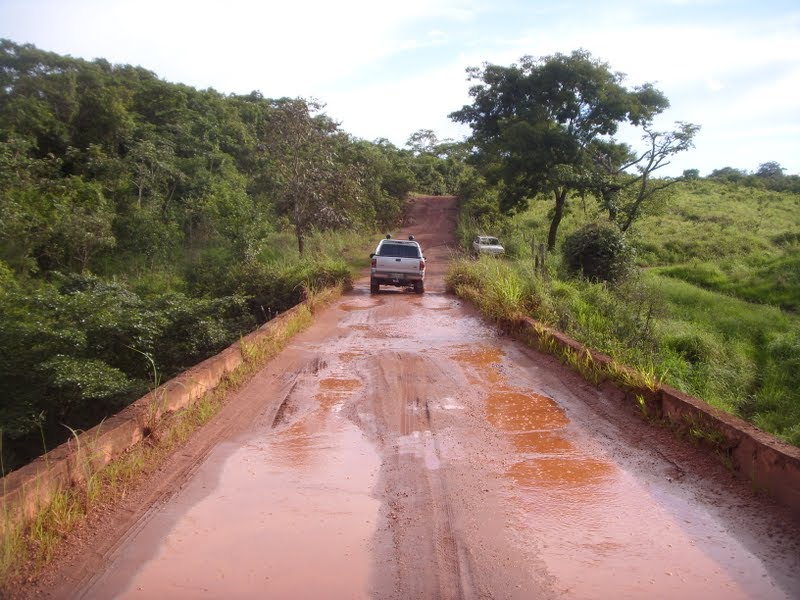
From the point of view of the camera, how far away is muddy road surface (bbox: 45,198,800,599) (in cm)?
354

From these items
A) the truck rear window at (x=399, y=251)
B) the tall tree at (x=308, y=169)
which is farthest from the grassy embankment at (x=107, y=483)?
the tall tree at (x=308, y=169)

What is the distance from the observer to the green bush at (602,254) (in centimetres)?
1574

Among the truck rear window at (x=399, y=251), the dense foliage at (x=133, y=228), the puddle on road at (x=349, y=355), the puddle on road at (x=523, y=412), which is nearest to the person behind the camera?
the puddle on road at (x=523, y=412)

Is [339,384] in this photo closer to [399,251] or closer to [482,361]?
[482,361]

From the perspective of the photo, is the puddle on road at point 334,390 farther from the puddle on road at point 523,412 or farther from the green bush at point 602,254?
the green bush at point 602,254

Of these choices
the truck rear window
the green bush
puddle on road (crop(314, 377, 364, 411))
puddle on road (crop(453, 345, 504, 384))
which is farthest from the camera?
the truck rear window

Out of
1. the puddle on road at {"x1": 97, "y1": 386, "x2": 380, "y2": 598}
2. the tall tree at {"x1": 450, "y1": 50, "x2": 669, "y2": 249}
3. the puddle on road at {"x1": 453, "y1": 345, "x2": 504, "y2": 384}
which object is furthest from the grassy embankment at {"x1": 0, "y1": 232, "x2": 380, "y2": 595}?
the tall tree at {"x1": 450, "y1": 50, "x2": 669, "y2": 249}

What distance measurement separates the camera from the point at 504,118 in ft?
84.7

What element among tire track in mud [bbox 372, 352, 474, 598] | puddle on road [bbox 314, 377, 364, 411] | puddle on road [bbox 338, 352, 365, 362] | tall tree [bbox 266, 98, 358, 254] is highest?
tall tree [bbox 266, 98, 358, 254]

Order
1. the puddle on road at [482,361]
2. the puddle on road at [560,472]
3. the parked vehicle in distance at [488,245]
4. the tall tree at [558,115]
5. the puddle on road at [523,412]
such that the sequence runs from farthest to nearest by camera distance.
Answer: the parked vehicle in distance at [488,245]
the tall tree at [558,115]
the puddle on road at [482,361]
the puddle on road at [523,412]
the puddle on road at [560,472]

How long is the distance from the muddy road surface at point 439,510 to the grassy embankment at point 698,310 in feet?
6.86

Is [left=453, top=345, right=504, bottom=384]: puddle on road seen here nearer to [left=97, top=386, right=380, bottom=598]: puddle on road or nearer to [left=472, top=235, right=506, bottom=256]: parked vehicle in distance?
[left=97, top=386, right=380, bottom=598]: puddle on road

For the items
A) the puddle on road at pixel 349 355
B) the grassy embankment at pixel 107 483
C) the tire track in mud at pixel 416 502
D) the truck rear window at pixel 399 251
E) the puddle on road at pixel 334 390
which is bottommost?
the tire track in mud at pixel 416 502

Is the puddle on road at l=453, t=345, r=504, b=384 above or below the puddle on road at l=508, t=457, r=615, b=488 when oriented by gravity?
above
